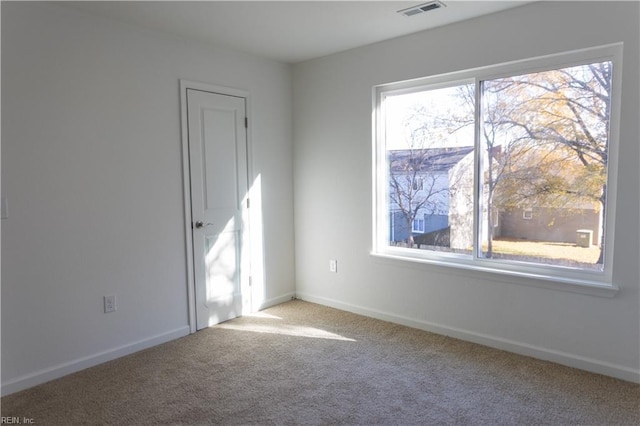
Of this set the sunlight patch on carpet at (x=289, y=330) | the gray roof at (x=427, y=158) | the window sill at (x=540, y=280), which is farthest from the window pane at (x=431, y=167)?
the sunlight patch on carpet at (x=289, y=330)

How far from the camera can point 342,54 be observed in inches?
158

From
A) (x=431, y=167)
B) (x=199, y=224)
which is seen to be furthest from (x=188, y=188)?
(x=431, y=167)

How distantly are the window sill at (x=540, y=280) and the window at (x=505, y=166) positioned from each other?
0.06 ft

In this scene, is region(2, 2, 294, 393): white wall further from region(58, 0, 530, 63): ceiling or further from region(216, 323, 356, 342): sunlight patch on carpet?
region(216, 323, 356, 342): sunlight patch on carpet

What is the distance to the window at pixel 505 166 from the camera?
283 centimetres

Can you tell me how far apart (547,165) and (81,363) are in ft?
11.5

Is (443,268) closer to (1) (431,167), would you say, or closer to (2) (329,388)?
(1) (431,167)

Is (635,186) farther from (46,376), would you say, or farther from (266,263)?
(46,376)

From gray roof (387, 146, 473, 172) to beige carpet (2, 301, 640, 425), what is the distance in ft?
4.60

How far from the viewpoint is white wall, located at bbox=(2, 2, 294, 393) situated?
8.80 feet

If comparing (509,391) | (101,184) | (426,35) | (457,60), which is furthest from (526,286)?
(101,184)

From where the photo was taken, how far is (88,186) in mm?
3000

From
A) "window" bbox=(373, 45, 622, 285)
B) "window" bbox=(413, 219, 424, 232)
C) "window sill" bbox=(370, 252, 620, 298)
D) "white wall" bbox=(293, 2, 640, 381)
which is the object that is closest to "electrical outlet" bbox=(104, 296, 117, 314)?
"white wall" bbox=(293, 2, 640, 381)

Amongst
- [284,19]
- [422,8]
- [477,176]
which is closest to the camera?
[422,8]
